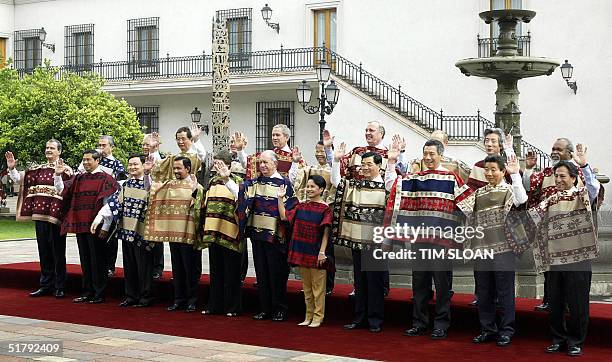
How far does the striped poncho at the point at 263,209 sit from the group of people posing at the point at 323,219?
1 centimetres

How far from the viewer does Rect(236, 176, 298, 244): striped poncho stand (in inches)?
396

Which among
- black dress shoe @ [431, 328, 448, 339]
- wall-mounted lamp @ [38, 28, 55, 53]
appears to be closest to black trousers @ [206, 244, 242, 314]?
black dress shoe @ [431, 328, 448, 339]

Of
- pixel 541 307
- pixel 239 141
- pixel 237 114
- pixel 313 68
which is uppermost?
pixel 313 68

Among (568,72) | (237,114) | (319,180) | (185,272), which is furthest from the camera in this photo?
(237,114)

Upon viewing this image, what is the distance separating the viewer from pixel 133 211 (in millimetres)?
11133

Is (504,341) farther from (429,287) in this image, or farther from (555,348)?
Answer: (429,287)

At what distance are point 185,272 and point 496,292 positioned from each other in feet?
12.0

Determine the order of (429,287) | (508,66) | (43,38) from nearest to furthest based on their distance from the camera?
(429,287) → (508,66) → (43,38)

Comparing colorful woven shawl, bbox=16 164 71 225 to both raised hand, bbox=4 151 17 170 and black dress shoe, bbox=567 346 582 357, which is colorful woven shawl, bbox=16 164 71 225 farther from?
black dress shoe, bbox=567 346 582 357

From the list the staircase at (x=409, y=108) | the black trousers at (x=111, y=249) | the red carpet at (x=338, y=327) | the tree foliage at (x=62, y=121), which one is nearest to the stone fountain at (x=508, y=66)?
the red carpet at (x=338, y=327)

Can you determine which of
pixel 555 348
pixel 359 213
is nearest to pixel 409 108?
pixel 359 213

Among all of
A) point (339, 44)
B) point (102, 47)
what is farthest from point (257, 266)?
point (102, 47)

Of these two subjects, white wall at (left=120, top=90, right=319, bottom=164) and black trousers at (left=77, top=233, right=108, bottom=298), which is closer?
black trousers at (left=77, top=233, right=108, bottom=298)

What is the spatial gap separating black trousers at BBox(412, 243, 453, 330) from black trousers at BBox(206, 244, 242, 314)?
7.08ft
